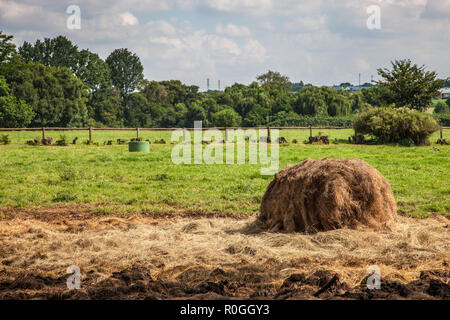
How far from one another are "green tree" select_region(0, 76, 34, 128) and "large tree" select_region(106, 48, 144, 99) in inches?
1299

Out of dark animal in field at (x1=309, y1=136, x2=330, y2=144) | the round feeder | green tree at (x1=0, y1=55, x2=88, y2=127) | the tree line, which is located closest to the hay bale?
the round feeder

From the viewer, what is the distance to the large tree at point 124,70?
283ft

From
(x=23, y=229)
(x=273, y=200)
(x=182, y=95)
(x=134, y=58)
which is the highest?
(x=134, y=58)

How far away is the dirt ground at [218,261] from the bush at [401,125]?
18.2m

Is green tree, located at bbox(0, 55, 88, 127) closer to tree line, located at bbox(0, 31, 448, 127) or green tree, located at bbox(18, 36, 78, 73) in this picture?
tree line, located at bbox(0, 31, 448, 127)

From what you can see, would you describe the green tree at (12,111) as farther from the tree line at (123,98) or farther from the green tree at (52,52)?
the green tree at (52,52)

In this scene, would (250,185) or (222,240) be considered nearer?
(222,240)

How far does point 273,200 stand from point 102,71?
75.9 m

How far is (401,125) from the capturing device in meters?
24.7

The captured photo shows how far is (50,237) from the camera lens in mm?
6746

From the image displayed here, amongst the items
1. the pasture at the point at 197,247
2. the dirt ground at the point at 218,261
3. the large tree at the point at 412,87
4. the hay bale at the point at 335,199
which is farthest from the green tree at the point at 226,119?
the hay bale at the point at 335,199

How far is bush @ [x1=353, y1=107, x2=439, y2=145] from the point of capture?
24.4 m
